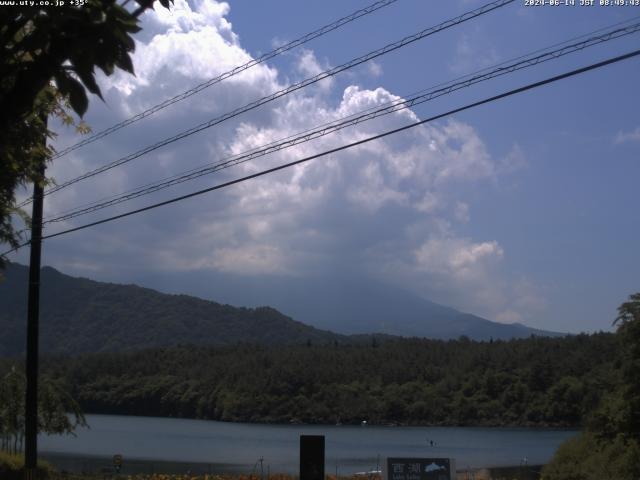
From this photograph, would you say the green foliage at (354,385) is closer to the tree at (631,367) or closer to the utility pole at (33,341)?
the tree at (631,367)

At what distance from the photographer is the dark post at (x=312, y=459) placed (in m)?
12.1

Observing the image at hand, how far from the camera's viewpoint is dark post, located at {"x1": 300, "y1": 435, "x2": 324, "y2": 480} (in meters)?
12.1

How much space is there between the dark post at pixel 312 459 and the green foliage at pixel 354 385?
8949cm

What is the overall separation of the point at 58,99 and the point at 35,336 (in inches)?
467

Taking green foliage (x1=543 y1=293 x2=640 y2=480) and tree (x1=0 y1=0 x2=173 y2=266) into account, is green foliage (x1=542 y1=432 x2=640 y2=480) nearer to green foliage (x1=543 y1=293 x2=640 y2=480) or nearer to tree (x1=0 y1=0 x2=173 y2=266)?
green foliage (x1=543 y1=293 x2=640 y2=480)

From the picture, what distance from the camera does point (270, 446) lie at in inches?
2771

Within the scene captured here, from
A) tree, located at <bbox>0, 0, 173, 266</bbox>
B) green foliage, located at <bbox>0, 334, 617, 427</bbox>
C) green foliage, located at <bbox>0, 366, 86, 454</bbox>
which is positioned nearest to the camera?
tree, located at <bbox>0, 0, 173, 266</bbox>

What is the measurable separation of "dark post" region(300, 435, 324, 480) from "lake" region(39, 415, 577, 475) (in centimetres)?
3175

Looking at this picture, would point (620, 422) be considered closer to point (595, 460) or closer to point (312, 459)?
point (595, 460)

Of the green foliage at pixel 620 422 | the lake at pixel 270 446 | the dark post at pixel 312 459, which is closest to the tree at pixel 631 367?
the green foliage at pixel 620 422

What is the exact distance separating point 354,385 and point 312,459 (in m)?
108

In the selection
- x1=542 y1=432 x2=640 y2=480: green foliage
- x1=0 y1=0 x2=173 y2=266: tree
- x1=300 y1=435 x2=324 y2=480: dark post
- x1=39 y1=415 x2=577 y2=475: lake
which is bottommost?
x1=39 y1=415 x2=577 y2=475: lake

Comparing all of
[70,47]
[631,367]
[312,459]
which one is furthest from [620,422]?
[70,47]

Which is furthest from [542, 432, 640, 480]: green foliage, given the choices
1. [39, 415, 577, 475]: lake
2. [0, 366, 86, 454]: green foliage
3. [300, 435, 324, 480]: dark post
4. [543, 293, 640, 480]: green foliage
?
[39, 415, 577, 475]: lake
